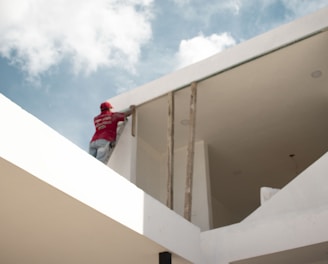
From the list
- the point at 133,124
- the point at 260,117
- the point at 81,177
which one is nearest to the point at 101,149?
the point at 133,124

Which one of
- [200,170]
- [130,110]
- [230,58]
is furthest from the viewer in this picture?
[200,170]

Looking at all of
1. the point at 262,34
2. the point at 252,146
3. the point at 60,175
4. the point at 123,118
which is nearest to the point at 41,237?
the point at 60,175

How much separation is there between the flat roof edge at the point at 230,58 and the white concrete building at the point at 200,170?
2cm

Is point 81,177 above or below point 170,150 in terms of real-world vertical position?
below

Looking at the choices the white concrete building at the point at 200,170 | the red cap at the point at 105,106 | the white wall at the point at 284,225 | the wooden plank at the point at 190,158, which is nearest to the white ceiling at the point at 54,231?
the white concrete building at the point at 200,170

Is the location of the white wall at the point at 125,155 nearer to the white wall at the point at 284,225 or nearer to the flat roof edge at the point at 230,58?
the flat roof edge at the point at 230,58

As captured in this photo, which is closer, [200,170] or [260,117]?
[260,117]

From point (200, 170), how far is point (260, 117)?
1292 mm

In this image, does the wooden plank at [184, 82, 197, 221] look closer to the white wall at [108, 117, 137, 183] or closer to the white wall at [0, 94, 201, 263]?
the white wall at [0, 94, 201, 263]

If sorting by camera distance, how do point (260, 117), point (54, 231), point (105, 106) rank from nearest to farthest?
point (54, 231) < point (105, 106) < point (260, 117)

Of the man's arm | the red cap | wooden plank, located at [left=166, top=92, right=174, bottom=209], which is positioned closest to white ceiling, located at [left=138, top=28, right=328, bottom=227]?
the man's arm

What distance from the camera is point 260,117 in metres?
Result: 7.38

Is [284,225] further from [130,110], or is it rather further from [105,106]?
[105,106]

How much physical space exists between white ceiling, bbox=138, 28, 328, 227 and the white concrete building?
0.06 ft
